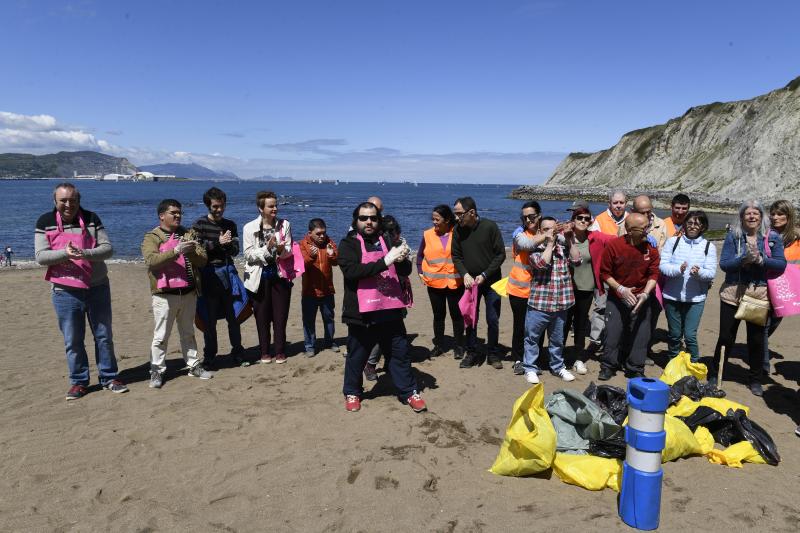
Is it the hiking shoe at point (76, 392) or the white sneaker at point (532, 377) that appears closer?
the hiking shoe at point (76, 392)

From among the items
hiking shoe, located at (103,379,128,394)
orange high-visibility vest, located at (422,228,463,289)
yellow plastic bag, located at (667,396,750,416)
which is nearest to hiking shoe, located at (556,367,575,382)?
yellow plastic bag, located at (667,396,750,416)

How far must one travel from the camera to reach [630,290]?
5230 millimetres

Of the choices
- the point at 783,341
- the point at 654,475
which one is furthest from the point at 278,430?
the point at 783,341

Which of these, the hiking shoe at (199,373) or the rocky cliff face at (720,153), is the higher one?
the rocky cliff face at (720,153)


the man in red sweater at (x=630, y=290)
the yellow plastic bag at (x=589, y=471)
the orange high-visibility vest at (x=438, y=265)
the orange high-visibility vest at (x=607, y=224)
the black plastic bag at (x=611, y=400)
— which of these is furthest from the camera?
the orange high-visibility vest at (x=607, y=224)

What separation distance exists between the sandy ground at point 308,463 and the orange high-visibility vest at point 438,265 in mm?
1106

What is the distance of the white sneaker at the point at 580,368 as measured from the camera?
5758 mm

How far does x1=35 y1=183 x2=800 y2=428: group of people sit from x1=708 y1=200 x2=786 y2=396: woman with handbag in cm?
1

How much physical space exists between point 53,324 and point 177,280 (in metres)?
5.31

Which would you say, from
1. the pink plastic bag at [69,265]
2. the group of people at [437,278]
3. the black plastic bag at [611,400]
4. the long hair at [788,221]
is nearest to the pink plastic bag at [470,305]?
the group of people at [437,278]

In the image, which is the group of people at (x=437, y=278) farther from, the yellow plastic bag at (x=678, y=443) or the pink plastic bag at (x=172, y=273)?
the yellow plastic bag at (x=678, y=443)

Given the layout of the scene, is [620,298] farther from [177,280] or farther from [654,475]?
[177,280]

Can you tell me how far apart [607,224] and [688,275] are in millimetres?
1187

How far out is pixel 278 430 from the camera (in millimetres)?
4387
